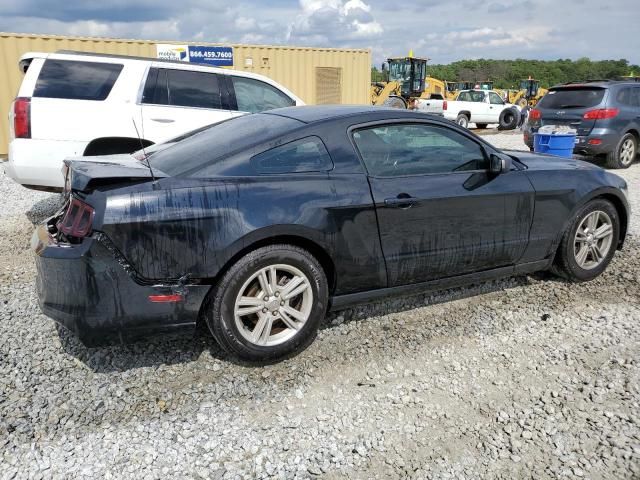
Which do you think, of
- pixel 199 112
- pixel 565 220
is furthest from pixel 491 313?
pixel 199 112

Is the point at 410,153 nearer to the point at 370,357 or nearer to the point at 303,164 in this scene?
the point at 303,164

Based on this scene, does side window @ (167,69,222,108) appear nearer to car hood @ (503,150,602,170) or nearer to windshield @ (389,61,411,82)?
car hood @ (503,150,602,170)

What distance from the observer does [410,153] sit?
354 cm

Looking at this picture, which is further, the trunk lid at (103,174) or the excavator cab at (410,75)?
the excavator cab at (410,75)

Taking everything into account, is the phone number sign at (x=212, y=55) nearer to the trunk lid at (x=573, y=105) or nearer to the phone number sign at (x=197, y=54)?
the phone number sign at (x=197, y=54)

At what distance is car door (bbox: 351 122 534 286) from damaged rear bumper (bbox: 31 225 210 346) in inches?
51.0

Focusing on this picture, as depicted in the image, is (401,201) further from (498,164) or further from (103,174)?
(103,174)

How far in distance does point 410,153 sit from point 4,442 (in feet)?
9.39

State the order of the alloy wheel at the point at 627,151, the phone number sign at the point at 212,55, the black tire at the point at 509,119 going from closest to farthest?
1. the alloy wheel at the point at 627,151
2. the phone number sign at the point at 212,55
3. the black tire at the point at 509,119

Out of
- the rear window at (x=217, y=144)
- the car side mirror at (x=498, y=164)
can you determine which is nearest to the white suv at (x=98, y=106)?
the rear window at (x=217, y=144)

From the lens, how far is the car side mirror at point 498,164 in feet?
12.1

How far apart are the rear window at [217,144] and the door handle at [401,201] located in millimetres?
760

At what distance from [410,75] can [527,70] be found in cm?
7062

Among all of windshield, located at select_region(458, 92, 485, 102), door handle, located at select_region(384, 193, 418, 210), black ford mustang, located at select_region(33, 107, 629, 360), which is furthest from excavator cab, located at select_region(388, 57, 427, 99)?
door handle, located at select_region(384, 193, 418, 210)
